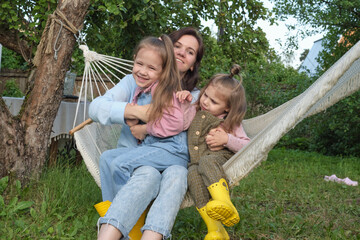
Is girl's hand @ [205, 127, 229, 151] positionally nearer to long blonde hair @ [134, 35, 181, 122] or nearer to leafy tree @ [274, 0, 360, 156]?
long blonde hair @ [134, 35, 181, 122]

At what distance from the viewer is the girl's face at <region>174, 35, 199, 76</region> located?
2146mm

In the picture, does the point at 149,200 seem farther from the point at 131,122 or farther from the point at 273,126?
the point at 273,126

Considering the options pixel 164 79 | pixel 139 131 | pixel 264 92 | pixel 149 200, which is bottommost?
pixel 149 200

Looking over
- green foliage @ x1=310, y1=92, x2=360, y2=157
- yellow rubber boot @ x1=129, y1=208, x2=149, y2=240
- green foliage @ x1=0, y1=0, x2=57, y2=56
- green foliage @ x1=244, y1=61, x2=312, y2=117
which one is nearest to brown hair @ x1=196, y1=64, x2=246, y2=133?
yellow rubber boot @ x1=129, y1=208, x2=149, y2=240

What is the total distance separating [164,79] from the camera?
5.80 feet

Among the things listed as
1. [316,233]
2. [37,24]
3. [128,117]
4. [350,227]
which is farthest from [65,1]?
[350,227]

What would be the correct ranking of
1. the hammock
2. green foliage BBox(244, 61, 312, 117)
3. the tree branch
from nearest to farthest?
the hammock < the tree branch < green foliage BBox(244, 61, 312, 117)

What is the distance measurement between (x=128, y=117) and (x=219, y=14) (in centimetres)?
301

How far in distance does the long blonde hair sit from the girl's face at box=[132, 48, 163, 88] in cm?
2

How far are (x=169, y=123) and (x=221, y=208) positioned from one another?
451 millimetres

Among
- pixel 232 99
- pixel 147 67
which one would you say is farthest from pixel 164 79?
pixel 232 99

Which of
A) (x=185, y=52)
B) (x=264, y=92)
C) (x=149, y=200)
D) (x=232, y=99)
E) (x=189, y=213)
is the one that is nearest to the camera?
(x=149, y=200)

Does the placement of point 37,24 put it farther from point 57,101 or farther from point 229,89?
point 229,89

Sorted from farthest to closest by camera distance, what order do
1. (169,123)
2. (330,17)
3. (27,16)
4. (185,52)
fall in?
(330,17)
(27,16)
(185,52)
(169,123)
